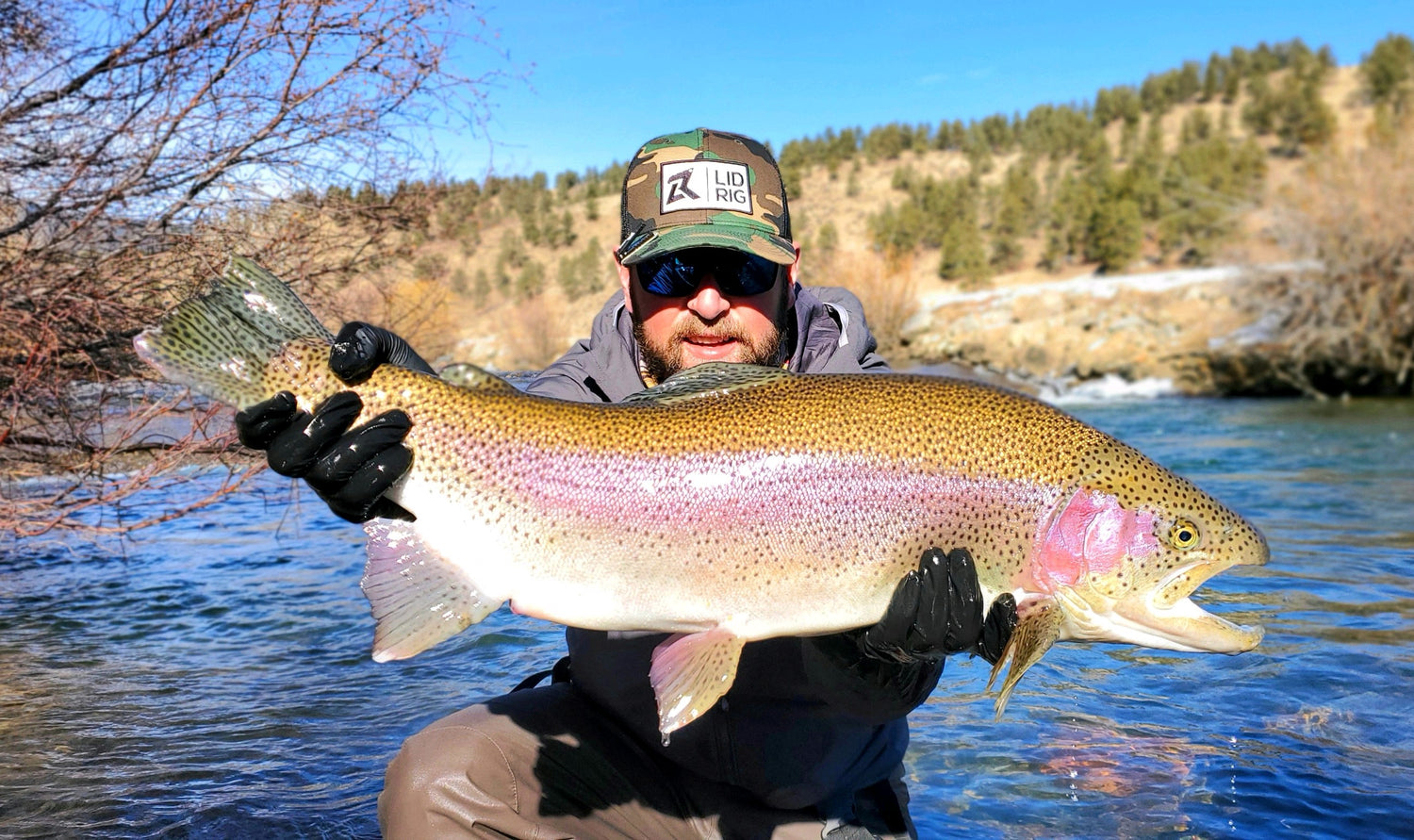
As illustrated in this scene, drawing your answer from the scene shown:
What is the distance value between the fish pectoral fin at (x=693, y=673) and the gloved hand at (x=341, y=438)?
787 millimetres

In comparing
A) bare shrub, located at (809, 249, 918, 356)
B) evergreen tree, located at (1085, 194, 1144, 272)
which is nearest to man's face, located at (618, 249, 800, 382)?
bare shrub, located at (809, 249, 918, 356)

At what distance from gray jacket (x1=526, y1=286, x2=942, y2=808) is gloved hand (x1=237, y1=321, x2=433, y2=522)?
2.56 feet

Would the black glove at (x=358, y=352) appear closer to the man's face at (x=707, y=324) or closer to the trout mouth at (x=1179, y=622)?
the man's face at (x=707, y=324)

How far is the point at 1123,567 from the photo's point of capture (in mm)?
2594

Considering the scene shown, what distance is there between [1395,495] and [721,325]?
1009cm

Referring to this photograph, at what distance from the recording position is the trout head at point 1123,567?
2547 millimetres

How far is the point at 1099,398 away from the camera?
81.2 ft

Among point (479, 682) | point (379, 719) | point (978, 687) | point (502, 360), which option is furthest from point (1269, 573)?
point (502, 360)

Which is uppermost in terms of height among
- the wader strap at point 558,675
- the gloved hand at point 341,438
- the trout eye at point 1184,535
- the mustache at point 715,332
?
the mustache at point 715,332

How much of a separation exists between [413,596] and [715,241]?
1400 mm

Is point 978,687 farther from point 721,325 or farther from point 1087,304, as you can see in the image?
point 1087,304

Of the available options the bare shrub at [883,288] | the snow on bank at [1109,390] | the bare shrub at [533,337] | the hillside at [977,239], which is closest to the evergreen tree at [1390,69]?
the hillside at [977,239]

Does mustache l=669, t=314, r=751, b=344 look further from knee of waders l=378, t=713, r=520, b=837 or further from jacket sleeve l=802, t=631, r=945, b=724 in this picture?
knee of waders l=378, t=713, r=520, b=837

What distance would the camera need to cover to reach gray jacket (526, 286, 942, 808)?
9.02 ft
